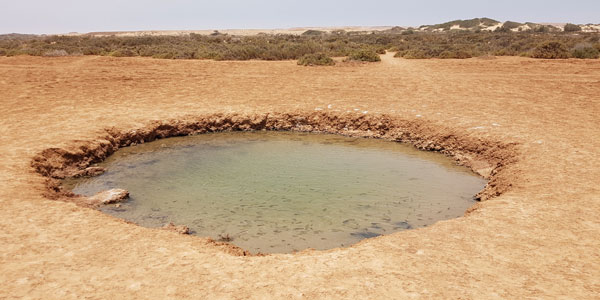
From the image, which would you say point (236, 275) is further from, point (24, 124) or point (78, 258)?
point (24, 124)

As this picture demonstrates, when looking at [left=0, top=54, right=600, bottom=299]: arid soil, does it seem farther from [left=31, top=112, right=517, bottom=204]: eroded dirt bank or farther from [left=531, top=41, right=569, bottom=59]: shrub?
[left=531, top=41, right=569, bottom=59]: shrub

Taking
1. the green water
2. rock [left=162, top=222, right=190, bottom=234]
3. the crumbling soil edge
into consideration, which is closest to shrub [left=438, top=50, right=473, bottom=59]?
the crumbling soil edge

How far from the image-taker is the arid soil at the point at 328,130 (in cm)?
450

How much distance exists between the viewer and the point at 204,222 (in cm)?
711

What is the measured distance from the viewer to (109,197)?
25.5 ft

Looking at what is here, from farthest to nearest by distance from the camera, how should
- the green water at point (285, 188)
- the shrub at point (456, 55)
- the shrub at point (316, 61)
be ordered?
1. the shrub at point (456, 55)
2. the shrub at point (316, 61)
3. the green water at point (285, 188)

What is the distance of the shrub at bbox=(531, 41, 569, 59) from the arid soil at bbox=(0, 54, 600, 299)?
352cm

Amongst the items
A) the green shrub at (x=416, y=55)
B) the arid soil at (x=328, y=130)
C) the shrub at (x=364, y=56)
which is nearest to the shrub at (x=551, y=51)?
the arid soil at (x=328, y=130)

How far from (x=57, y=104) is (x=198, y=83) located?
520 centimetres

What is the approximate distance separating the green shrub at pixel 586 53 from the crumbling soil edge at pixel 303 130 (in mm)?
16024

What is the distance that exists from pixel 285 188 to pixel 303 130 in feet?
15.8

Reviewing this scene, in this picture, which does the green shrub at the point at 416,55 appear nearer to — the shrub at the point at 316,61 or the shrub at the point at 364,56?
the shrub at the point at 364,56

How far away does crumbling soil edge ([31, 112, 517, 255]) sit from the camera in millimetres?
8492

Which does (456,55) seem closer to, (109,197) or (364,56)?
(364,56)
